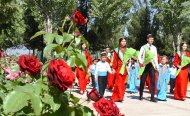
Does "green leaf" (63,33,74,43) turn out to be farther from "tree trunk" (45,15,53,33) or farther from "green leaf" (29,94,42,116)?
"tree trunk" (45,15,53,33)

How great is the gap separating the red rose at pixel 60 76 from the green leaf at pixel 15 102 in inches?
4.9

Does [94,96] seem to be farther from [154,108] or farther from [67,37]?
[154,108]

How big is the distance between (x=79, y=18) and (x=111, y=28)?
158ft

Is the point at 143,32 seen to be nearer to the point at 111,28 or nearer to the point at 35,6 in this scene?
the point at 111,28

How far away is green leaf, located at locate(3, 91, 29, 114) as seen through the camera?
1.68 meters

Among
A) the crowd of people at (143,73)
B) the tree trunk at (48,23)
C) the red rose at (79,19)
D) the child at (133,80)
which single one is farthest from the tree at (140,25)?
the red rose at (79,19)

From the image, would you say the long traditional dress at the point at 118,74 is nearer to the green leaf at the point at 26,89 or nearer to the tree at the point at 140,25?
the green leaf at the point at 26,89

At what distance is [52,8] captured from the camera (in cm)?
4481

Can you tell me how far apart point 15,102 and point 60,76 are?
0.20 meters

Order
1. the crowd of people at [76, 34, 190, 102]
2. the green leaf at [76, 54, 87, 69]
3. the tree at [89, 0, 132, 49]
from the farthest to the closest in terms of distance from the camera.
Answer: the tree at [89, 0, 132, 49] → the crowd of people at [76, 34, 190, 102] → the green leaf at [76, 54, 87, 69]

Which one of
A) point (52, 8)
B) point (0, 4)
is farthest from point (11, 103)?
point (52, 8)

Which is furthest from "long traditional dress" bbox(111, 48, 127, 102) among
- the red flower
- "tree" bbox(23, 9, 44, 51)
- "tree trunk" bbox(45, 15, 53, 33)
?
"tree" bbox(23, 9, 44, 51)

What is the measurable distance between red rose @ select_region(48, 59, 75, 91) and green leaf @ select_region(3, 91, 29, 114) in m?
0.12

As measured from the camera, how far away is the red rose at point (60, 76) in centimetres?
170
